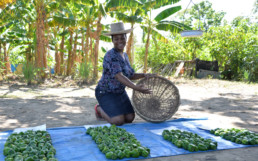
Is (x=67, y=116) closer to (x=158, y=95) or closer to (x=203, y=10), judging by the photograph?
(x=158, y=95)

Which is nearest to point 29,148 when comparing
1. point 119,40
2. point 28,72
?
point 119,40

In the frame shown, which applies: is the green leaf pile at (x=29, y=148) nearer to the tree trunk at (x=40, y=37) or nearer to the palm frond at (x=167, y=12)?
the tree trunk at (x=40, y=37)

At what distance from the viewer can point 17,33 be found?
1352cm

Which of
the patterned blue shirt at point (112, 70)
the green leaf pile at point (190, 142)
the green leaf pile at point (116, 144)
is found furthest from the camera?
the patterned blue shirt at point (112, 70)

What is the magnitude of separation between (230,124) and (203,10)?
1032 inches

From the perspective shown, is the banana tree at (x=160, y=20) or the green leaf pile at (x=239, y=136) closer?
the green leaf pile at (x=239, y=136)

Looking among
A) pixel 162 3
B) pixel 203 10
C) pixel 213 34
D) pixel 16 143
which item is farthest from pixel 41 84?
pixel 203 10

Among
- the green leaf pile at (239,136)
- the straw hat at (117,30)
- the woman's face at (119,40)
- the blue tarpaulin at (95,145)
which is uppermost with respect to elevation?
the straw hat at (117,30)

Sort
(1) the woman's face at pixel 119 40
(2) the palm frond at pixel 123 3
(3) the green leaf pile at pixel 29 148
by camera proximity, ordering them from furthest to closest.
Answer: (2) the palm frond at pixel 123 3 < (1) the woman's face at pixel 119 40 < (3) the green leaf pile at pixel 29 148

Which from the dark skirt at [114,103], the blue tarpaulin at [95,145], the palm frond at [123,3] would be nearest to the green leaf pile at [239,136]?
the blue tarpaulin at [95,145]

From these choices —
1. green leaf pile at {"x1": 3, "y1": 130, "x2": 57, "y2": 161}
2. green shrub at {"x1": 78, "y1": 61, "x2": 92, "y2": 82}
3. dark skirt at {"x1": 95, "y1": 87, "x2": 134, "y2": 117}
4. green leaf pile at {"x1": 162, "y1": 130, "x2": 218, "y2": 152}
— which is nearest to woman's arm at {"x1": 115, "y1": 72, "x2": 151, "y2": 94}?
dark skirt at {"x1": 95, "y1": 87, "x2": 134, "y2": 117}

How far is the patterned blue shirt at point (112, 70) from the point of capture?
3.20 m

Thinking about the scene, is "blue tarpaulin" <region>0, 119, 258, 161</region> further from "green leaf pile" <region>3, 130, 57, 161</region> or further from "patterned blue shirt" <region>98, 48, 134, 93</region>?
"patterned blue shirt" <region>98, 48, 134, 93</region>

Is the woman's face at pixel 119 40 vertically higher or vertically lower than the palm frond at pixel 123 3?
lower
